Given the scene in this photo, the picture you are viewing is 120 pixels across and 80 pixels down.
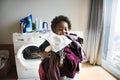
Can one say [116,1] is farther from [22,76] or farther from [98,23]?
[22,76]

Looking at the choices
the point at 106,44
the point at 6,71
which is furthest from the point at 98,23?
the point at 6,71

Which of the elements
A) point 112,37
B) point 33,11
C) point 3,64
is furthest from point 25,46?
point 112,37

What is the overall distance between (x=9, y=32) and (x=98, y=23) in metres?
1.94


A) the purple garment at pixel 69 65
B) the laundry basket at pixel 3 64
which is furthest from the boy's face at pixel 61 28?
the laundry basket at pixel 3 64

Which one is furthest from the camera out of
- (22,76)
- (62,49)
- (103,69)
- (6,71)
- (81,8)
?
(81,8)

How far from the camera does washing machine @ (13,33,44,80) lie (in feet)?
7.57

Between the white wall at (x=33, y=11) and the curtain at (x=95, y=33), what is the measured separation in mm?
221

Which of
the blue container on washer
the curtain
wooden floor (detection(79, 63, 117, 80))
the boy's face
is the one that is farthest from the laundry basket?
the curtain

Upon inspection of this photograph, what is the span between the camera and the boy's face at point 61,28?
4.00 ft

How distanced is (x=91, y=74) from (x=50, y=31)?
1165 millimetres

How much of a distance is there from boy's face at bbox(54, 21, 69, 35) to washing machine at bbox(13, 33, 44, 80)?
45.1 inches

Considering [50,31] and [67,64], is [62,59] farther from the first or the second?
[50,31]

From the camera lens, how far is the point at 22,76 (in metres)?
2.49

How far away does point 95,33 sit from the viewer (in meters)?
2.90
